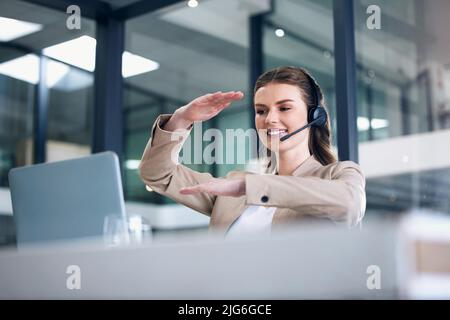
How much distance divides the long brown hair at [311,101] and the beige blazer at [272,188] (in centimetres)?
4

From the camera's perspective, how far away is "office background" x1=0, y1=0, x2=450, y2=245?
167 centimetres

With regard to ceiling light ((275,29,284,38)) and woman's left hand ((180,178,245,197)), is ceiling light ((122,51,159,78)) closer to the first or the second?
ceiling light ((275,29,284,38))

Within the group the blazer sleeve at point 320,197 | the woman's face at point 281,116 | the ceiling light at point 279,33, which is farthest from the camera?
the ceiling light at point 279,33

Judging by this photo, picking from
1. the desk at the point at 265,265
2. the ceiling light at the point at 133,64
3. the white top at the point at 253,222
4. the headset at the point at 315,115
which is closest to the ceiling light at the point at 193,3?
the ceiling light at the point at 133,64

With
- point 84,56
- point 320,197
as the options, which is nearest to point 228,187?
point 320,197

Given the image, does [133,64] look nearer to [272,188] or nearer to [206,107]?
[206,107]

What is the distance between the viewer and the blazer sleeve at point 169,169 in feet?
5.88

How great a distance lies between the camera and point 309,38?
2.40 metres

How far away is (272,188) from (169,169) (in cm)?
45

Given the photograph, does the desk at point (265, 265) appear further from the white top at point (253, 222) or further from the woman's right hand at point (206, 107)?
the woman's right hand at point (206, 107)

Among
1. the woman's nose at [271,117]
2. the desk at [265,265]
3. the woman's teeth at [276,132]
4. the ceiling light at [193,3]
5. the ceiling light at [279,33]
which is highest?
the ceiling light at [279,33]

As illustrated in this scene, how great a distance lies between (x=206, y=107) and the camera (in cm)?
181
